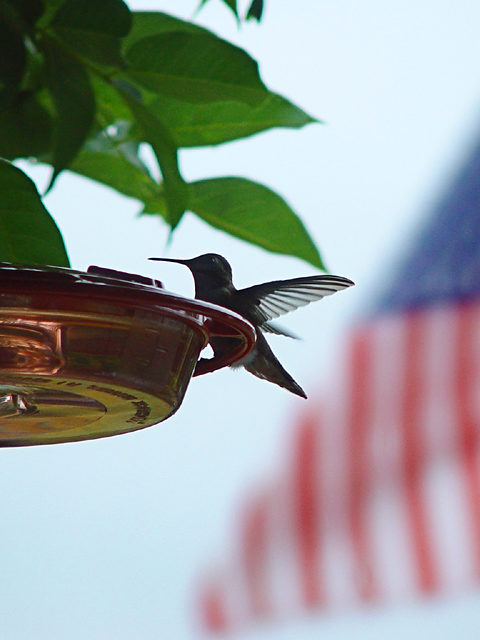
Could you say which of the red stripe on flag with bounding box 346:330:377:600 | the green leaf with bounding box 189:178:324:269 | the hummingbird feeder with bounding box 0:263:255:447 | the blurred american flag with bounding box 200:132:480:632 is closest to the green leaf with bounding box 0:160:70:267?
the hummingbird feeder with bounding box 0:263:255:447

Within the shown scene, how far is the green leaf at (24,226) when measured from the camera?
0.47 m

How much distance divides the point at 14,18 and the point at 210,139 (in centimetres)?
29

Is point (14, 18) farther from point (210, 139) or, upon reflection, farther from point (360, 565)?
point (360, 565)

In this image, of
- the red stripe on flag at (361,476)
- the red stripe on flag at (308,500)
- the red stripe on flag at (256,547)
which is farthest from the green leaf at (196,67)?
the red stripe on flag at (256,547)

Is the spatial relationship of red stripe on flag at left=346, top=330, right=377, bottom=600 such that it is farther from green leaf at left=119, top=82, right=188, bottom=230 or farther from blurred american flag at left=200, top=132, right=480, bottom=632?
green leaf at left=119, top=82, right=188, bottom=230

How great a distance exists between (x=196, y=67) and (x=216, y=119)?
0.13m

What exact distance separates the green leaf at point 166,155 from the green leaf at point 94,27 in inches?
2.5

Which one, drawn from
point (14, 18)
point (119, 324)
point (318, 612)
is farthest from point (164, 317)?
point (318, 612)

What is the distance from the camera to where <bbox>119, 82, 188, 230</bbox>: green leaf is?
0.67 metres

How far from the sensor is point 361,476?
571 centimetres

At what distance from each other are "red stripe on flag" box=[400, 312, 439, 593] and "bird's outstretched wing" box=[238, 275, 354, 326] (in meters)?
4.48

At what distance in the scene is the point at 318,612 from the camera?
6.29 meters

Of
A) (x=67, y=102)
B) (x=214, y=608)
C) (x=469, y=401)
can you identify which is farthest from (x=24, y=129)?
(x=214, y=608)

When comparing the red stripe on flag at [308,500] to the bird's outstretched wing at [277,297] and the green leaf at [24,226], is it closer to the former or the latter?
the bird's outstretched wing at [277,297]
